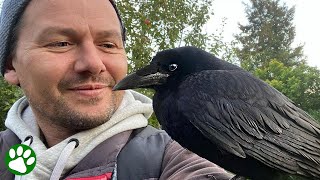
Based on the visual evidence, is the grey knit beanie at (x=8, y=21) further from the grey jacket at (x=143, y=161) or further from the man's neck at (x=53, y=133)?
the grey jacket at (x=143, y=161)

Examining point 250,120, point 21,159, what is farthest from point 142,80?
point 21,159

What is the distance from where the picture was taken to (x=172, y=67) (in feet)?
7.38

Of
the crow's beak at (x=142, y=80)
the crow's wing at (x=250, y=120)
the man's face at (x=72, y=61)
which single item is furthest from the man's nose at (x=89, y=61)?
the crow's wing at (x=250, y=120)

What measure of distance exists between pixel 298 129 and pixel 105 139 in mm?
965

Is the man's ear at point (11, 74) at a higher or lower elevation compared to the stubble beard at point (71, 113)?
lower

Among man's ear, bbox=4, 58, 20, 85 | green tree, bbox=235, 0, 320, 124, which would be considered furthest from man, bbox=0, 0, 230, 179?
green tree, bbox=235, 0, 320, 124

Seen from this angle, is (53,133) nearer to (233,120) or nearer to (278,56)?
(233,120)

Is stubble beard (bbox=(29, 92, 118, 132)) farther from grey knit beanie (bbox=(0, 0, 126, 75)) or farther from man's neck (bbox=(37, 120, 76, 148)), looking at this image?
grey knit beanie (bbox=(0, 0, 126, 75))

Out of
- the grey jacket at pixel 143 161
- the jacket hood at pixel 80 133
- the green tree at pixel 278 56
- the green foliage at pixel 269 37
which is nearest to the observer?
the grey jacket at pixel 143 161

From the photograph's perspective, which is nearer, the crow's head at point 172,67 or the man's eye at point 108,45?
the crow's head at point 172,67

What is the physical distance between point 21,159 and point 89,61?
0.58 metres

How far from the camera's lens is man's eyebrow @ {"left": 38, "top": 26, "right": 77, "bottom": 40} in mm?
2387

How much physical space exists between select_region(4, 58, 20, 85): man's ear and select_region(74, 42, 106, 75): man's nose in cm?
58

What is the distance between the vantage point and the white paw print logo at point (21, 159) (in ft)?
7.39
